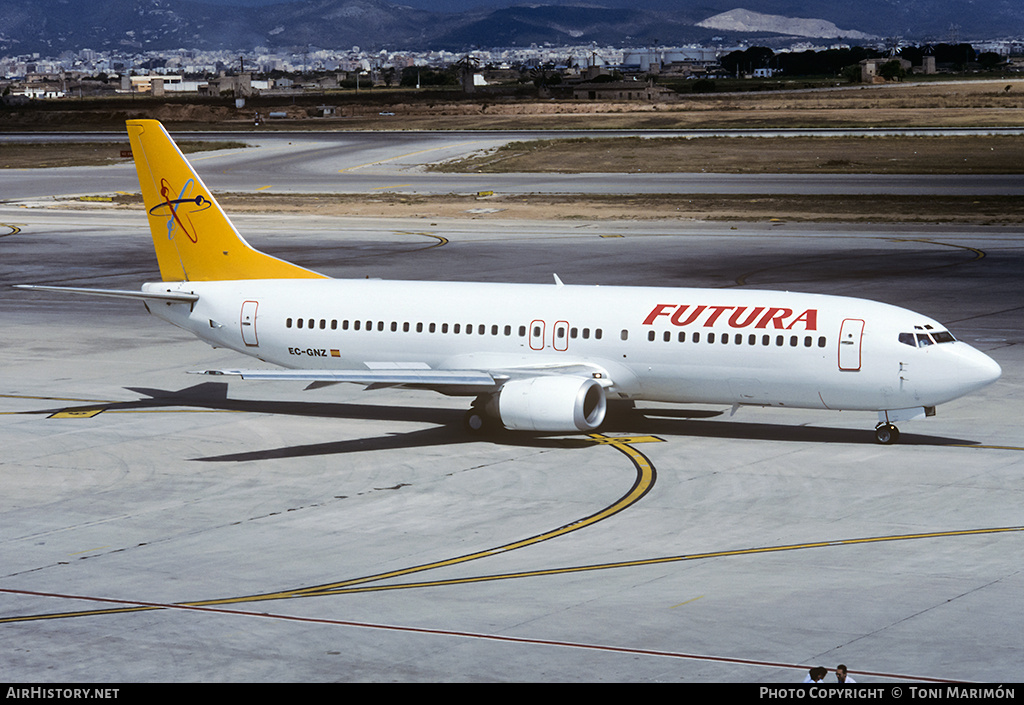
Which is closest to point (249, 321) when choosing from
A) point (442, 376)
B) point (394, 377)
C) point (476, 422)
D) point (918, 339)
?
point (394, 377)

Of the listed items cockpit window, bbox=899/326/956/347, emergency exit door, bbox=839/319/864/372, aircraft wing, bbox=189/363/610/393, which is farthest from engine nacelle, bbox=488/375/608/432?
cockpit window, bbox=899/326/956/347

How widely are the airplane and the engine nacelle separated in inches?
1.9

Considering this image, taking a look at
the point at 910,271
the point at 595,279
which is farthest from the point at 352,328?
the point at 910,271

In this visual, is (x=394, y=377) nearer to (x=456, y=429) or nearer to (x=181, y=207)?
(x=456, y=429)

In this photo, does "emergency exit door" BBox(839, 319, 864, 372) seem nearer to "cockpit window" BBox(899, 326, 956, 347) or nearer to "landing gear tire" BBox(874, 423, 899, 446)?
"cockpit window" BBox(899, 326, 956, 347)

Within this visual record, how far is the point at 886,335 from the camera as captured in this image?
38.0 metres

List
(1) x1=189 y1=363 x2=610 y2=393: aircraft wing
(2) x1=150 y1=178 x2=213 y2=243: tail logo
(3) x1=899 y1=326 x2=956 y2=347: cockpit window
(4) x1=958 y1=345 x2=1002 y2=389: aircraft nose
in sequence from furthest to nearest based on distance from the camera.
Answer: (2) x1=150 y1=178 x2=213 y2=243: tail logo → (1) x1=189 y1=363 x2=610 y2=393: aircraft wing → (3) x1=899 y1=326 x2=956 y2=347: cockpit window → (4) x1=958 y1=345 x2=1002 y2=389: aircraft nose

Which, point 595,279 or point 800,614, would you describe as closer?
point 800,614

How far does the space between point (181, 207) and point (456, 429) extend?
12315 mm

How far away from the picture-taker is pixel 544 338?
40.9m

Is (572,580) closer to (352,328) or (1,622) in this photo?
(1,622)

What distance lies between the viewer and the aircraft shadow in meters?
39.8

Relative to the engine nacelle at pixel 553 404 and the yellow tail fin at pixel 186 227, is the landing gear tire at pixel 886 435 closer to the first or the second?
the engine nacelle at pixel 553 404
